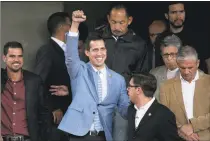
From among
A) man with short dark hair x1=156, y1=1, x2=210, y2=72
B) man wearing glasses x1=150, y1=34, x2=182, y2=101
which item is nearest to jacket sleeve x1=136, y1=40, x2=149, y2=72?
man with short dark hair x1=156, y1=1, x2=210, y2=72

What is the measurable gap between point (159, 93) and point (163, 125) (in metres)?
0.53

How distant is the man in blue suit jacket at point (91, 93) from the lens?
5.53 metres

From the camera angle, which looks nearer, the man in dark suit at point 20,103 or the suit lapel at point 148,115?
the suit lapel at point 148,115

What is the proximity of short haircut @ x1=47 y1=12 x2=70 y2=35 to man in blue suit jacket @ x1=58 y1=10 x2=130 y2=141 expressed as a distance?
41.3 inches

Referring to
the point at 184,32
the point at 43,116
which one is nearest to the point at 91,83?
the point at 43,116

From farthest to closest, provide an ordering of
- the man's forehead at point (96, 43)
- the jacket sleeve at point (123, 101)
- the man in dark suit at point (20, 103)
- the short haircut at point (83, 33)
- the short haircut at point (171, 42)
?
1. the short haircut at point (83, 33)
2. the short haircut at point (171, 42)
3. the man in dark suit at point (20, 103)
4. the jacket sleeve at point (123, 101)
5. the man's forehead at point (96, 43)

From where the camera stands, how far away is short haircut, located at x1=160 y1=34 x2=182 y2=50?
19.9ft

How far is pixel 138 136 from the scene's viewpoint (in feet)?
17.7

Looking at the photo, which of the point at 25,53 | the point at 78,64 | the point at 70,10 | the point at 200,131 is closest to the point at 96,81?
the point at 78,64

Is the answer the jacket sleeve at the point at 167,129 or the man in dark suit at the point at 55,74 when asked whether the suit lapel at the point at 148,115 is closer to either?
the jacket sleeve at the point at 167,129

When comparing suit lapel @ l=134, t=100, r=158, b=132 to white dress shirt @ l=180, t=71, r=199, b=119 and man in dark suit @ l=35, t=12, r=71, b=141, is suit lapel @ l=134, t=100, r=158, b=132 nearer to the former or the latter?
white dress shirt @ l=180, t=71, r=199, b=119

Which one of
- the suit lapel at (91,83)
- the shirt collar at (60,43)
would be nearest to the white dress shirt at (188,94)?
the suit lapel at (91,83)

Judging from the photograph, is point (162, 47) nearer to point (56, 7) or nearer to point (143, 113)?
point (143, 113)

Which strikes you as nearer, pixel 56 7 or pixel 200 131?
pixel 200 131
